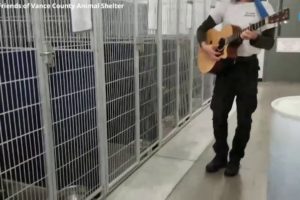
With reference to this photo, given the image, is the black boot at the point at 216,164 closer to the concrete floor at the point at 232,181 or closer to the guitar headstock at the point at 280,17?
the concrete floor at the point at 232,181

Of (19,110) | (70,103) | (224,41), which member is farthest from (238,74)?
(19,110)

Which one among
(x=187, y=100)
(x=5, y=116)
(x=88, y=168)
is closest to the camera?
(x=5, y=116)

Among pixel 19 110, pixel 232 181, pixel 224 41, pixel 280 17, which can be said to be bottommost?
pixel 232 181

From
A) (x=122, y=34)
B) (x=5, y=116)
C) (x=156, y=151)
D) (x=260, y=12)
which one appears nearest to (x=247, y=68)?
(x=260, y=12)

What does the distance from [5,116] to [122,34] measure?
3.75 ft

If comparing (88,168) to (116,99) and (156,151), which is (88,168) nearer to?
(116,99)

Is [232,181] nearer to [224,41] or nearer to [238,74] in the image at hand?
[238,74]

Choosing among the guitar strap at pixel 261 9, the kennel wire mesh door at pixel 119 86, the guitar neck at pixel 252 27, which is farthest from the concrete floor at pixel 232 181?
the guitar strap at pixel 261 9

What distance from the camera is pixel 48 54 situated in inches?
70.1

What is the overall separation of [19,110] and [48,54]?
1.07 ft

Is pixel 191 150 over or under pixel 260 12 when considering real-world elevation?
under

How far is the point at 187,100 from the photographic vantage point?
162 inches

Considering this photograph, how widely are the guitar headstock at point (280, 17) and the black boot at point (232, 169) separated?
45.8 inches

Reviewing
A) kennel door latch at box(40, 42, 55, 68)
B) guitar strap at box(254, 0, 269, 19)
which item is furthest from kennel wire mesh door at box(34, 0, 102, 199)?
guitar strap at box(254, 0, 269, 19)
